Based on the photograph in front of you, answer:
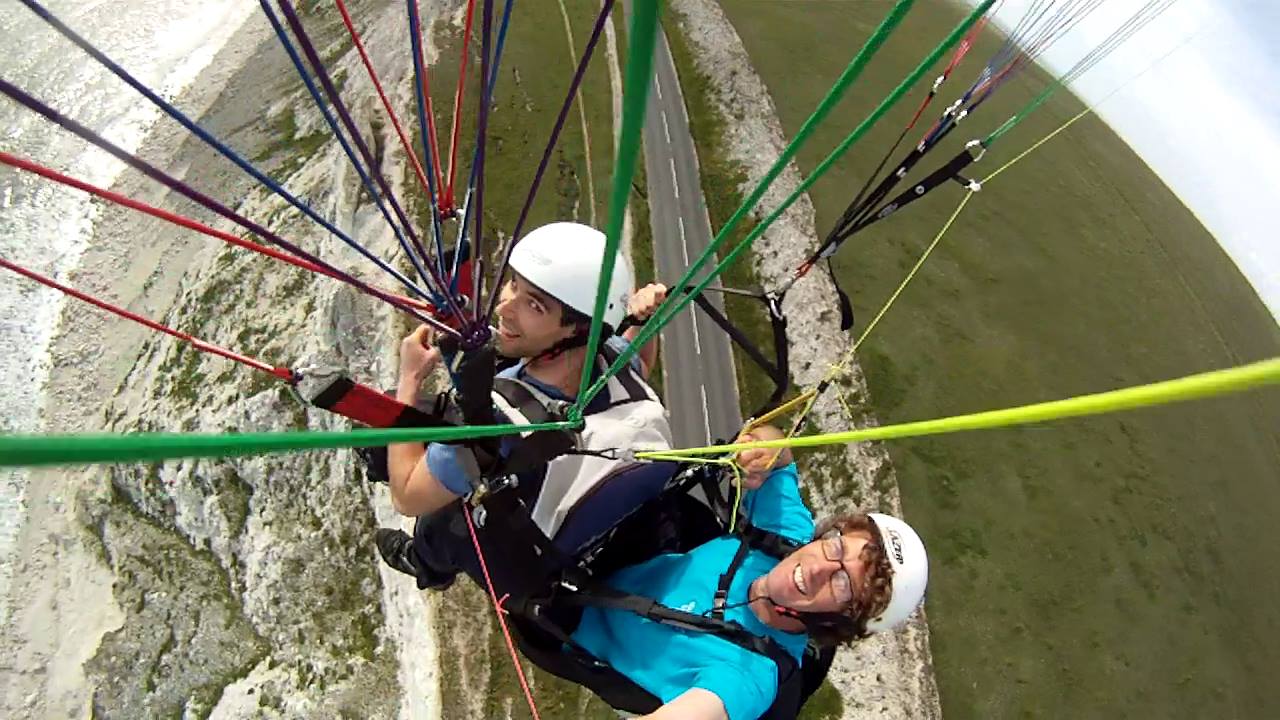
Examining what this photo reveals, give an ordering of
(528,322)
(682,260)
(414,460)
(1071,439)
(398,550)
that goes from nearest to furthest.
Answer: (414,460)
(528,322)
(398,550)
(1071,439)
(682,260)

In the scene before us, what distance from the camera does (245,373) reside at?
23750mm

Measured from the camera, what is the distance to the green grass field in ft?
58.4

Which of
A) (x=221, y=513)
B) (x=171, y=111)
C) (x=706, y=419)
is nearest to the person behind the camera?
(x=171, y=111)

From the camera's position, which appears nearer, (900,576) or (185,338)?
(900,576)

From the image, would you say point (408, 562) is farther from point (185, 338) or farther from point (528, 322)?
point (528, 322)

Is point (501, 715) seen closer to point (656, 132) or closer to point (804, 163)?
point (804, 163)

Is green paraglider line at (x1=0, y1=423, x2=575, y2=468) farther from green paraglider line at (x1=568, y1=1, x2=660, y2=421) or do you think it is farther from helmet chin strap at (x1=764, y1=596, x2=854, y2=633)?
helmet chin strap at (x1=764, y1=596, x2=854, y2=633)

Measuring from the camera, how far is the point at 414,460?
5.20 metres

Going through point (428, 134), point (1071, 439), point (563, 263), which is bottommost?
point (563, 263)

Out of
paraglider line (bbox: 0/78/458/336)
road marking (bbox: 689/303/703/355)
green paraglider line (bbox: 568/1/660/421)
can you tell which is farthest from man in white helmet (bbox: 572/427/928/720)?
road marking (bbox: 689/303/703/355)

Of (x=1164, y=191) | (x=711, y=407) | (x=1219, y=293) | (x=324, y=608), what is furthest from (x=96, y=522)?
(x=1164, y=191)

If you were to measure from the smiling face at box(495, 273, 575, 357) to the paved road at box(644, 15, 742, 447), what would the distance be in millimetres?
17808

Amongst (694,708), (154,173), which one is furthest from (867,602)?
(154,173)

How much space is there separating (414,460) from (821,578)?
9.72 ft
